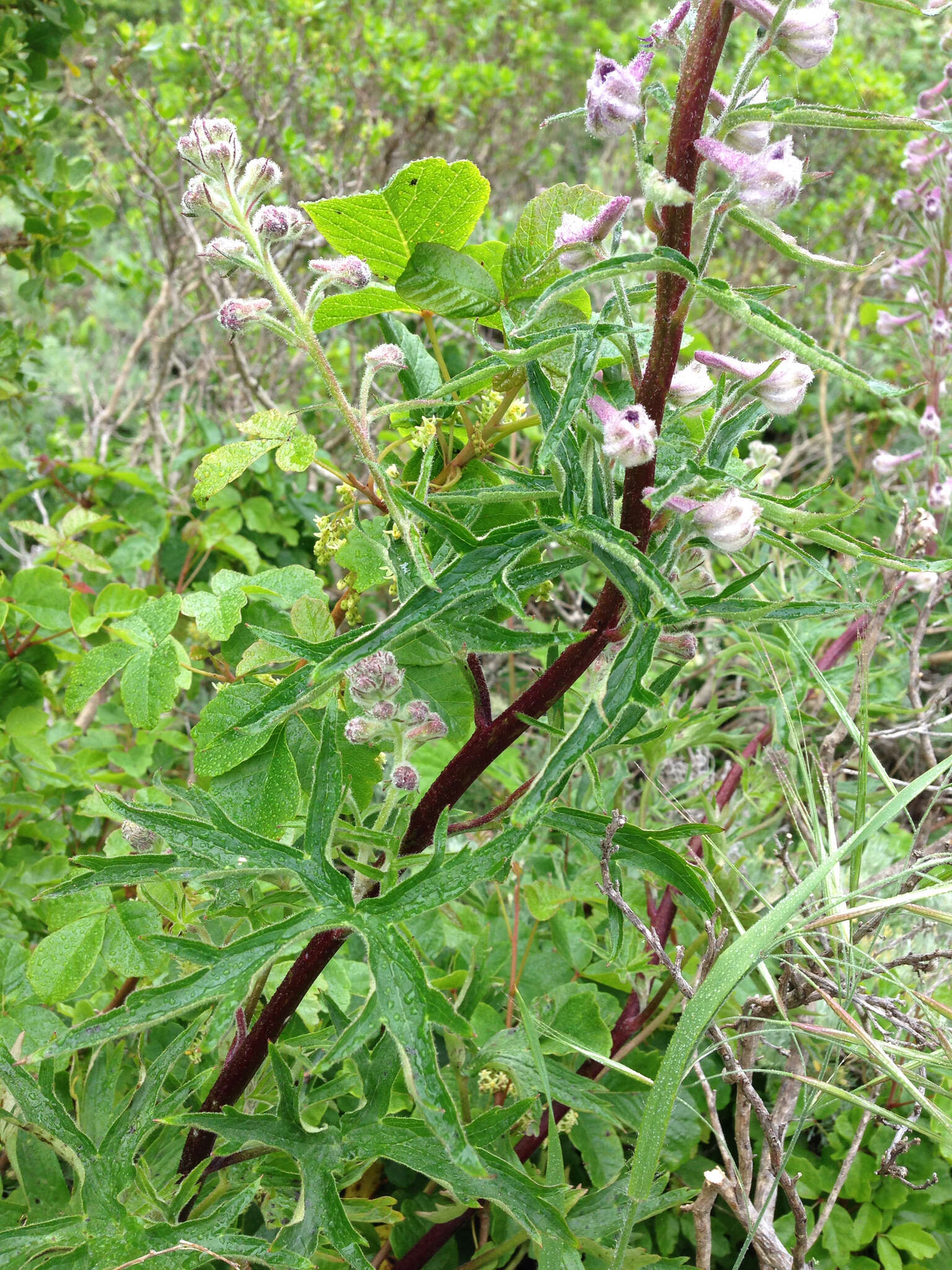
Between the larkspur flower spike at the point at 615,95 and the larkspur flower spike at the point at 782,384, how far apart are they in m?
0.19

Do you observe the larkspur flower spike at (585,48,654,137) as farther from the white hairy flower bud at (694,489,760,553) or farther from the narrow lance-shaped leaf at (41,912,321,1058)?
the narrow lance-shaped leaf at (41,912,321,1058)

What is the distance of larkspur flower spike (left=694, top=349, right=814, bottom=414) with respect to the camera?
2.44ft

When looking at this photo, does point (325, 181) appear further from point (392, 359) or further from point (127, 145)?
point (392, 359)

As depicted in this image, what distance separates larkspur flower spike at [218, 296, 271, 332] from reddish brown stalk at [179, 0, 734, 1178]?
1.13 ft

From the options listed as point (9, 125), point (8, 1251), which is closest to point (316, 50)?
point (9, 125)

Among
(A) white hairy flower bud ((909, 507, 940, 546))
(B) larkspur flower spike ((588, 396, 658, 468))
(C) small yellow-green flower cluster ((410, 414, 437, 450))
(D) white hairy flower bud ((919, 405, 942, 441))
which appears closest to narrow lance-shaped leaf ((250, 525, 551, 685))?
(B) larkspur flower spike ((588, 396, 658, 468))

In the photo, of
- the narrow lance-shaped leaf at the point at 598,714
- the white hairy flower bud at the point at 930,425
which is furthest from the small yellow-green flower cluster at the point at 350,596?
the white hairy flower bud at the point at 930,425

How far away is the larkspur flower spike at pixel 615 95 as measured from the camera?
717mm

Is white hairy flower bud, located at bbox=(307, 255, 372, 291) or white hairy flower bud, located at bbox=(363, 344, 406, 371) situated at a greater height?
white hairy flower bud, located at bbox=(307, 255, 372, 291)

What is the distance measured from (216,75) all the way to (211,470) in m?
2.76

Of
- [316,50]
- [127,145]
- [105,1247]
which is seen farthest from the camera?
[316,50]

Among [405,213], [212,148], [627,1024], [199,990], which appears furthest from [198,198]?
[627,1024]

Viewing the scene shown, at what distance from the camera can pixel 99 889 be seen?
1.13 meters

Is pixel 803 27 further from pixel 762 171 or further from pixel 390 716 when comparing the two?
pixel 390 716
